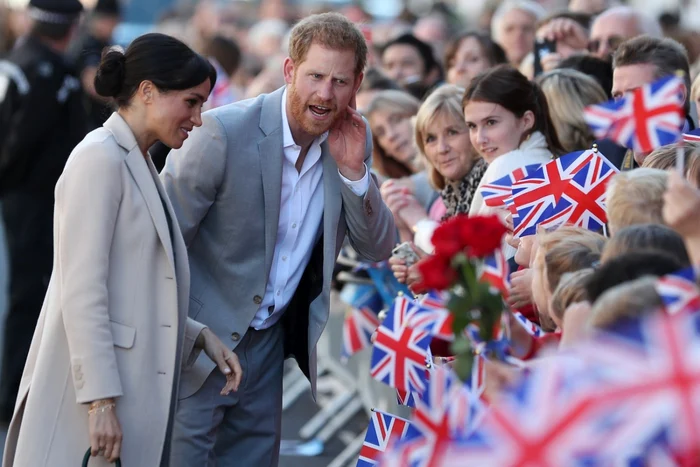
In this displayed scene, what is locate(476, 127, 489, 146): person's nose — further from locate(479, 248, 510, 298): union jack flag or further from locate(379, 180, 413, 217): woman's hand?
locate(479, 248, 510, 298): union jack flag

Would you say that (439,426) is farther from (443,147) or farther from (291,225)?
(443,147)

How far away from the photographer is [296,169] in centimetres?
477

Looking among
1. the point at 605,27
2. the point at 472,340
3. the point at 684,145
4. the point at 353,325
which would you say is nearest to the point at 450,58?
the point at 605,27

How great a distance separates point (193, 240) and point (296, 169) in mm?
486

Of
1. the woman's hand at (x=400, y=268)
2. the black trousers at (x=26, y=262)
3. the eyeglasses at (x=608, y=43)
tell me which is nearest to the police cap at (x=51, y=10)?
the black trousers at (x=26, y=262)

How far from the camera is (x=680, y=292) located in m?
2.66

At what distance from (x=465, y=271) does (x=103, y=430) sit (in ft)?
5.29

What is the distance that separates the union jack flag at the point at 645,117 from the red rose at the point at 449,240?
0.66 meters

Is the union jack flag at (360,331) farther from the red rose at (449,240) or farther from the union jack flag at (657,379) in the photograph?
the union jack flag at (657,379)

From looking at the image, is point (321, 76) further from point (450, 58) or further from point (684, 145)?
point (450, 58)

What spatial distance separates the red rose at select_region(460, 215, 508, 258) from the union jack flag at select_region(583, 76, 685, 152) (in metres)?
0.63

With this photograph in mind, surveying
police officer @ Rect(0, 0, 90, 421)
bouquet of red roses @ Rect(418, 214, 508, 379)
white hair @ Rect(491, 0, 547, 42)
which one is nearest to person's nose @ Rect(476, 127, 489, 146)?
bouquet of red roses @ Rect(418, 214, 508, 379)

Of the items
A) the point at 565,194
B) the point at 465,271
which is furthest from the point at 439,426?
the point at 565,194

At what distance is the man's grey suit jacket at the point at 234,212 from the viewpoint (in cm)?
454
